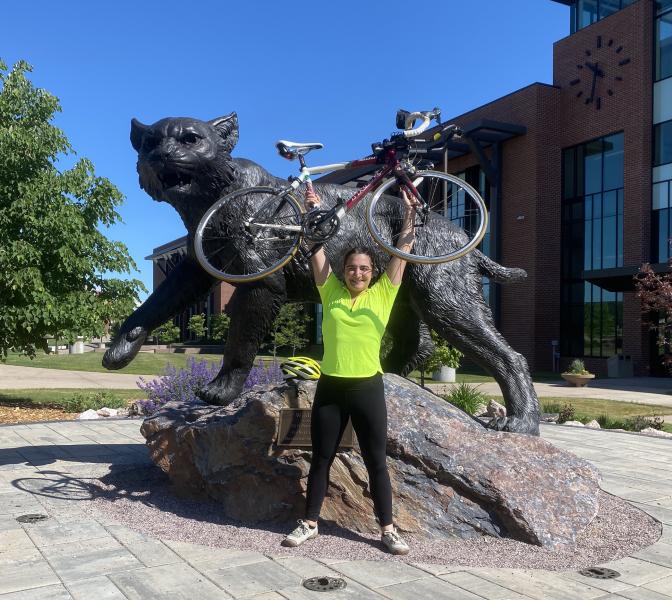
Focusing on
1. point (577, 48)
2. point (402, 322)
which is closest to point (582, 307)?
point (577, 48)

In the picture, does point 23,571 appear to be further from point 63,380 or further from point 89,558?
point 63,380

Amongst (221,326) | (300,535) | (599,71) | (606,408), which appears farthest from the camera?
(221,326)

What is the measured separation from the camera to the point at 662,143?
76.8 ft

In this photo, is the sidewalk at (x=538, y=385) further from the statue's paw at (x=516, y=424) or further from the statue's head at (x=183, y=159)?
the statue's head at (x=183, y=159)

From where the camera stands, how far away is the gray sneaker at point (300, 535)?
3.95 meters

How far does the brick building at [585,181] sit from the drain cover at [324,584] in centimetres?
2144

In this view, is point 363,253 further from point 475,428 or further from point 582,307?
point 582,307

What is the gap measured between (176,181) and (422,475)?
2.66 m

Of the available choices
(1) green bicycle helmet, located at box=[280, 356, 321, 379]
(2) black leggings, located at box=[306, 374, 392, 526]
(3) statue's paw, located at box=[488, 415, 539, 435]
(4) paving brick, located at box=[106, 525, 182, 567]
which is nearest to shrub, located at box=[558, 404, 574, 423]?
(3) statue's paw, located at box=[488, 415, 539, 435]

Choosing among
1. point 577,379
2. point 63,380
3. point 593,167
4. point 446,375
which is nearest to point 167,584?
point 63,380

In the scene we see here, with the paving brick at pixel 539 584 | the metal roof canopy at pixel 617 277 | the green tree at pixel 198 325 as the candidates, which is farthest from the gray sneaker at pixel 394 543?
the green tree at pixel 198 325

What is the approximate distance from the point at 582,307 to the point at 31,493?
79.9ft

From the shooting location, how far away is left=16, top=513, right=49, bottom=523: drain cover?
4551 millimetres

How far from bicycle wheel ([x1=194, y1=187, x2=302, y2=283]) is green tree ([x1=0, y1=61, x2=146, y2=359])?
645cm
